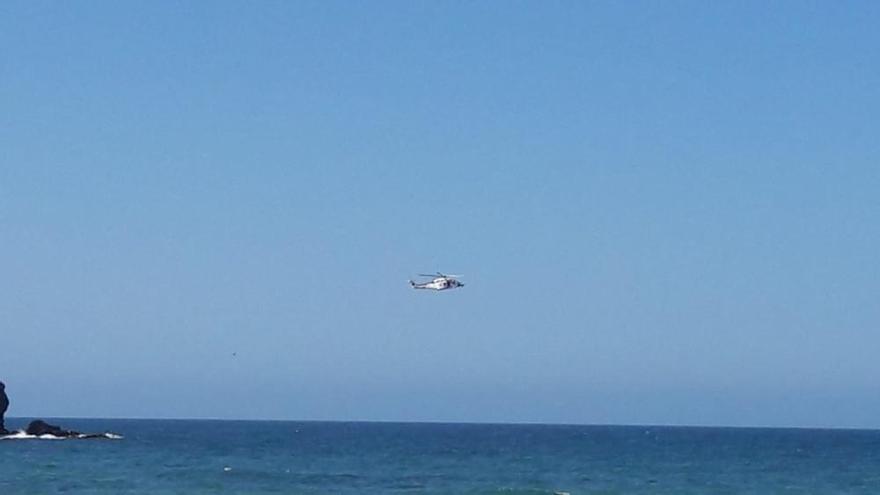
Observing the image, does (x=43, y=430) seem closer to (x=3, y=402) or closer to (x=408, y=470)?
(x=3, y=402)

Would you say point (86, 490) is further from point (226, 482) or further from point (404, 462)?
point (404, 462)

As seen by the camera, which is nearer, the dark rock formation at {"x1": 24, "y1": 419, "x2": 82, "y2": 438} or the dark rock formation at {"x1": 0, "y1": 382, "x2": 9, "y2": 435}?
the dark rock formation at {"x1": 0, "y1": 382, "x2": 9, "y2": 435}

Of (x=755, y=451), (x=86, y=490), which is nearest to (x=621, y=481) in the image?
(x=86, y=490)

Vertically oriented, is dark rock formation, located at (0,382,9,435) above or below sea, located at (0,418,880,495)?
above

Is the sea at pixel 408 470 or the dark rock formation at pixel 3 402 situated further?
the dark rock formation at pixel 3 402

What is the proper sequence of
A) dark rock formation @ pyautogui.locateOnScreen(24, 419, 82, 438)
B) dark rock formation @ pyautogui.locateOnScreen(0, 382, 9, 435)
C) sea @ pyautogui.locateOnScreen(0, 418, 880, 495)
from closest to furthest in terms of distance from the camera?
sea @ pyautogui.locateOnScreen(0, 418, 880, 495), dark rock formation @ pyautogui.locateOnScreen(0, 382, 9, 435), dark rock formation @ pyautogui.locateOnScreen(24, 419, 82, 438)

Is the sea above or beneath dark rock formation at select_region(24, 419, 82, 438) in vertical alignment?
beneath

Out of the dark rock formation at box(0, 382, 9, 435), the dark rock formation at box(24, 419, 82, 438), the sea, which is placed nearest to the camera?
the sea

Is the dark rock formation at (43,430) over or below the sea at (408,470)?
over

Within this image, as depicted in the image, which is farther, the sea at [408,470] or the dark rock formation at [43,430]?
the dark rock formation at [43,430]

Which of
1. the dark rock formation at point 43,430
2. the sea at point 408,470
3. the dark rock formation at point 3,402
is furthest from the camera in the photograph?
the dark rock formation at point 43,430

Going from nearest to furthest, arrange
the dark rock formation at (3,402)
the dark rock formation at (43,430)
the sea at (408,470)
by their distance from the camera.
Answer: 1. the sea at (408,470)
2. the dark rock formation at (3,402)
3. the dark rock formation at (43,430)

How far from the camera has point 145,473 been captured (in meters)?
88.3

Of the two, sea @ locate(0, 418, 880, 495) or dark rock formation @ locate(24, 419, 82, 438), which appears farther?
dark rock formation @ locate(24, 419, 82, 438)
